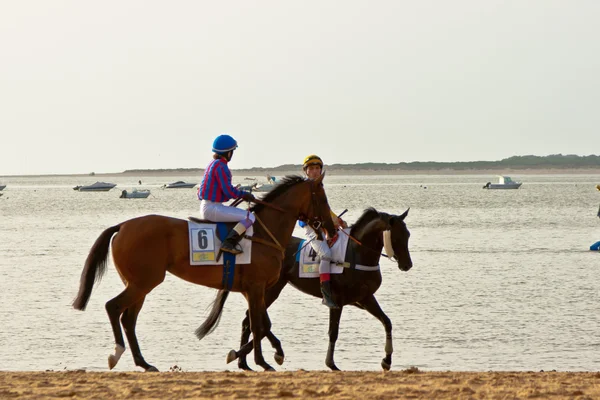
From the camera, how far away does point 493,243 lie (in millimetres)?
43812

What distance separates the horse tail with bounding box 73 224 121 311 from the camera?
13102 mm

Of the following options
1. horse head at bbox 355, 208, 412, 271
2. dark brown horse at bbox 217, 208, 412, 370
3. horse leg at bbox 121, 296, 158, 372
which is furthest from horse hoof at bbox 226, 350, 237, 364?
horse head at bbox 355, 208, 412, 271

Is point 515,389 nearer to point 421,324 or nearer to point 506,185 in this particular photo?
point 421,324

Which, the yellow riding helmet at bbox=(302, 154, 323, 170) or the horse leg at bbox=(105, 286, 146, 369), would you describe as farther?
the yellow riding helmet at bbox=(302, 154, 323, 170)

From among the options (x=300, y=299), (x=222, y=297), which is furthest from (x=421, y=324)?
(x=222, y=297)

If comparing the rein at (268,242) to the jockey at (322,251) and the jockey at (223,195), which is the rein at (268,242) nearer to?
the jockey at (223,195)

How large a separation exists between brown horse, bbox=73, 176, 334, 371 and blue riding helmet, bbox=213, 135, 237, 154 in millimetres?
777

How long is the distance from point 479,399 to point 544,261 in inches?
978

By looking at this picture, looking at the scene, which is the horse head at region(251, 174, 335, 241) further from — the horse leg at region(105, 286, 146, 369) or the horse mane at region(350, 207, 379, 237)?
the horse leg at region(105, 286, 146, 369)

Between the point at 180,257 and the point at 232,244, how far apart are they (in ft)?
2.17

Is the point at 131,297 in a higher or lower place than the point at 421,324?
higher

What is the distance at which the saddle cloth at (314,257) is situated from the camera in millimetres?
14297

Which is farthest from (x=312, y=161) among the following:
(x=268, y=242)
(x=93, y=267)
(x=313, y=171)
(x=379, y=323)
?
(x=379, y=323)

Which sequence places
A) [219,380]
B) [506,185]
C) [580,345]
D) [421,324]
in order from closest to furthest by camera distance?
[219,380], [580,345], [421,324], [506,185]
